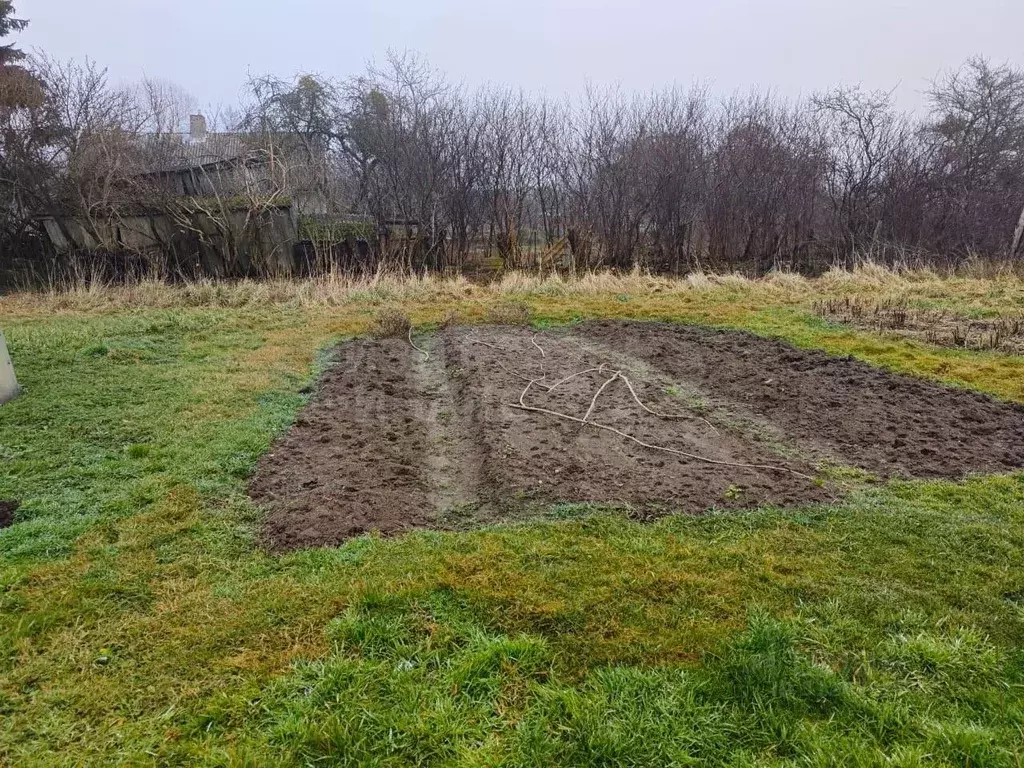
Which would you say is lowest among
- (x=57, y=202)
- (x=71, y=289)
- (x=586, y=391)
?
(x=586, y=391)

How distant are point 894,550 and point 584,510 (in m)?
1.70

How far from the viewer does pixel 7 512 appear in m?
3.76

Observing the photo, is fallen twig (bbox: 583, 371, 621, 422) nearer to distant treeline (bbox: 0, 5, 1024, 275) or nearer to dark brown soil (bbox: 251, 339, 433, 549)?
dark brown soil (bbox: 251, 339, 433, 549)

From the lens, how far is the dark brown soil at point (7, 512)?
3637mm

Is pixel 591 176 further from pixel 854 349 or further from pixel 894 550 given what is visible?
pixel 894 550

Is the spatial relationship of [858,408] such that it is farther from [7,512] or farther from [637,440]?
[7,512]

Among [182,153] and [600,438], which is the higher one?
[182,153]

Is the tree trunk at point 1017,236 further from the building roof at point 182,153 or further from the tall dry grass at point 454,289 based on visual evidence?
the building roof at point 182,153

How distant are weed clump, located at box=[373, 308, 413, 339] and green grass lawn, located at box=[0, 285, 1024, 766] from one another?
17.1 feet

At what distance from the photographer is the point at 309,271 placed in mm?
15086

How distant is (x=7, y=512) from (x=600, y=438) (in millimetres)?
4119

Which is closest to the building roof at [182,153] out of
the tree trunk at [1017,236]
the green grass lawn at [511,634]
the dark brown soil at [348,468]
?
the dark brown soil at [348,468]

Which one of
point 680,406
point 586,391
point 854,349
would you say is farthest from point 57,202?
point 854,349

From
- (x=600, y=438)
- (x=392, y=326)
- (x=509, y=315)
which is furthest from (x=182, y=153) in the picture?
(x=600, y=438)
